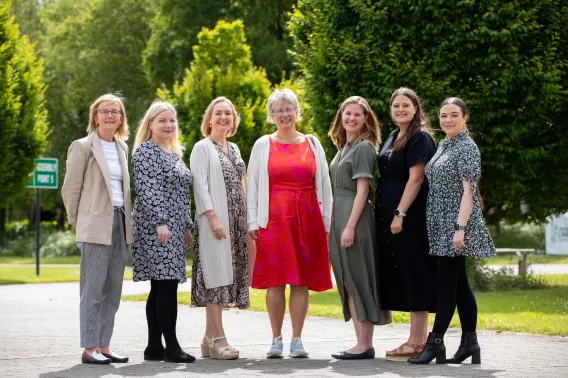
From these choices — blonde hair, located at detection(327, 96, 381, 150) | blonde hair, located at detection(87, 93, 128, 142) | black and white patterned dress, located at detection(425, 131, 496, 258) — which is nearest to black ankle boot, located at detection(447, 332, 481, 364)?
black and white patterned dress, located at detection(425, 131, 496, 258)

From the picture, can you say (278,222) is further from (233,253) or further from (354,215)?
(354,215)

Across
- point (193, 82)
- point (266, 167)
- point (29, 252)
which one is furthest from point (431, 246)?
point (29, 252)

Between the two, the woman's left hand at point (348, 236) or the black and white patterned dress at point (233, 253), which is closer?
the woman's left hand at point (348, 236)

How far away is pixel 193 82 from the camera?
102ft

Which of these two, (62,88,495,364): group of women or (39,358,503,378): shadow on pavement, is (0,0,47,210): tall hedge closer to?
(62,88,495,364): group of women

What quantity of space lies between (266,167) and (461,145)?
1764mm

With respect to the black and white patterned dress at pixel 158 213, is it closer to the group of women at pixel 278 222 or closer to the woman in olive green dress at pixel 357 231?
the group of women at pixel 278 222

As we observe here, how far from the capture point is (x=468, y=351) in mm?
8508

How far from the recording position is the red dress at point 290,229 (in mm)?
9102

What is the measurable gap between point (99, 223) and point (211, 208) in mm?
992

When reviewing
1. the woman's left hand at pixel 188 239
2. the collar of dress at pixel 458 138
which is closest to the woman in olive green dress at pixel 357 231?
the collar of dress at pixel 458 138

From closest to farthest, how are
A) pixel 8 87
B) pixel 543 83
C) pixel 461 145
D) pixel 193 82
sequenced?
1. pixel 461 145
2. pixel 543 83
3. pixel 8 87
4. pixel 193 82

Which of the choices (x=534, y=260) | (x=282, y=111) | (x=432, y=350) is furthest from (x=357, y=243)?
(x=534, y=260)

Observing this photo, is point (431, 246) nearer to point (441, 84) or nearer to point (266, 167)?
point (266, 167)
